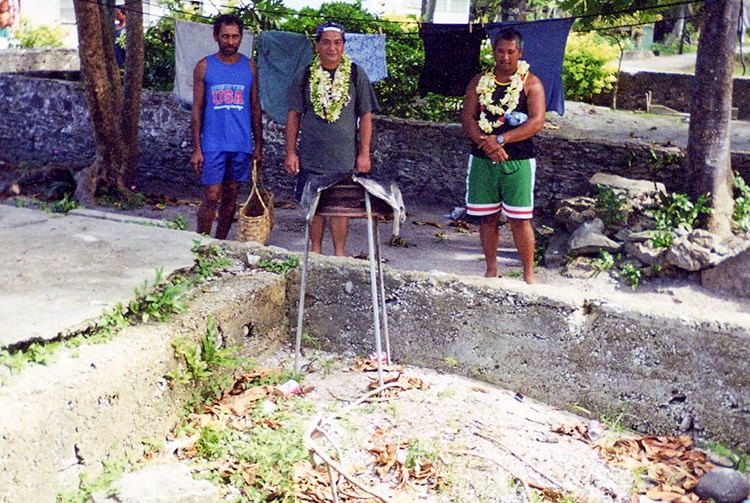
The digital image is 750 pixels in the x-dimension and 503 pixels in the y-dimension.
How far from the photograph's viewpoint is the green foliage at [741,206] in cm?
727

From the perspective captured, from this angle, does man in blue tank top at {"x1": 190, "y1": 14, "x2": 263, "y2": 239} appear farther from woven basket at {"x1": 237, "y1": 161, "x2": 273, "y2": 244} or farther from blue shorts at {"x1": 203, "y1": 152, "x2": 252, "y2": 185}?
woven basket at {"x1": 237, "y1": 161, "x2": 273, "y2": 244}

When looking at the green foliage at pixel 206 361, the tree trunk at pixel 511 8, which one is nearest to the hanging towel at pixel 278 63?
the tree trunk at pixel 511 8

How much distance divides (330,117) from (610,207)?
9.58 feet

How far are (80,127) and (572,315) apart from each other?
8.26m

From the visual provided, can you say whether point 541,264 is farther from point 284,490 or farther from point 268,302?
point 284,490

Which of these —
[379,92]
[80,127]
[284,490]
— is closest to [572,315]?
[284,490]

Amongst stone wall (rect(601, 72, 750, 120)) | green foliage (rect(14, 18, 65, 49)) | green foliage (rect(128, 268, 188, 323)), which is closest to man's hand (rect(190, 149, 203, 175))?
green foliage (rect(128, 268, 188, 323))

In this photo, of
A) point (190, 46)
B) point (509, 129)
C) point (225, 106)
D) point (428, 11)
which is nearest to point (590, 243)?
point (509, 129)

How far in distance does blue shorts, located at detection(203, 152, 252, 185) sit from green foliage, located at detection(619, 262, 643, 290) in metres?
3.09

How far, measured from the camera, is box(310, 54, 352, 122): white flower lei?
5.73 m

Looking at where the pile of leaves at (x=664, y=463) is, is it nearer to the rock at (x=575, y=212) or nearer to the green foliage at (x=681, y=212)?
the green foliage at (x=681, y=212)

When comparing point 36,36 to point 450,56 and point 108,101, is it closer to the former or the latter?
point 108,101

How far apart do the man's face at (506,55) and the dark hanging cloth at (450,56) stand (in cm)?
279

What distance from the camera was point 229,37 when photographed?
19.9 feet
